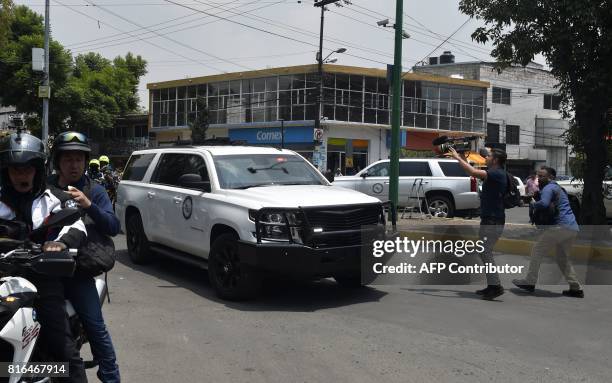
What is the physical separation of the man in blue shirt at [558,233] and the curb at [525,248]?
2.04 meters

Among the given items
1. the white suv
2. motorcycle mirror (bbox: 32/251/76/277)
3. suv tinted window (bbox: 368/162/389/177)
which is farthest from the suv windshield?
suv tinted window (bbox: 368/162/389/177)

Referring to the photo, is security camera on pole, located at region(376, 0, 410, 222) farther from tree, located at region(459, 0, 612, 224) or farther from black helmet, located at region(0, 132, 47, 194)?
black helmet, located at region(0, 132, 47, 194)

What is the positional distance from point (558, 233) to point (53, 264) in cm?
624

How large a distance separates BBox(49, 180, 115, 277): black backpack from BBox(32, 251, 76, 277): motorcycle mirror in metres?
0.44

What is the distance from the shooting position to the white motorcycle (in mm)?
2879

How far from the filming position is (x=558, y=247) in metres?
7.49

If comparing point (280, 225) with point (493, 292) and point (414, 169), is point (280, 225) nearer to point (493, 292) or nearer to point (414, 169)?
point (493, 292)

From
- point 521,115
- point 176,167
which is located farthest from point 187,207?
point 521,115

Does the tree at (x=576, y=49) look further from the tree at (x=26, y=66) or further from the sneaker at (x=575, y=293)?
the tree at (x=26, y=66)

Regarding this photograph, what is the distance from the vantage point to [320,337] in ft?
18.4

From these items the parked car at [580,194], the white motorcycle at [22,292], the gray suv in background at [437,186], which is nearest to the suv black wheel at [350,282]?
the white motorcycle at [22,292]

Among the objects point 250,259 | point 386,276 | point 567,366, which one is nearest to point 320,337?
point 250,259

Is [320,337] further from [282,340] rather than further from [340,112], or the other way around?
[340,112]

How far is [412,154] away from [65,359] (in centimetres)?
3469
